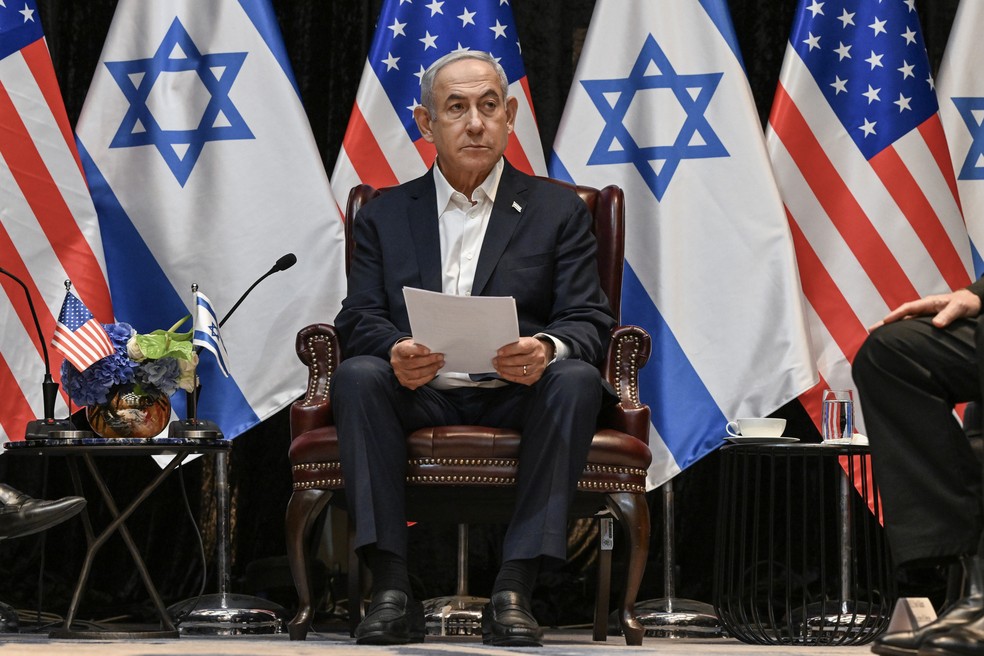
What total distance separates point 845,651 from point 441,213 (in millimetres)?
1452

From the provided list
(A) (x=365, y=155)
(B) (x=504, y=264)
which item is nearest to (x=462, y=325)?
(B) (x=504, y=264)

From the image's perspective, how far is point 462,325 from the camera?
2.66 m

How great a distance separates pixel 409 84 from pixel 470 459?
5.70ft

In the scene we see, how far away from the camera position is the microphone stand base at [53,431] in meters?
3.02

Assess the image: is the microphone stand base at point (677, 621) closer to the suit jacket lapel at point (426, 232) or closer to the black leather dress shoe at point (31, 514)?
the suit jacket lapel at point (426, 232)

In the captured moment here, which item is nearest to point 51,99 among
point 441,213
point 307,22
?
point 307,22

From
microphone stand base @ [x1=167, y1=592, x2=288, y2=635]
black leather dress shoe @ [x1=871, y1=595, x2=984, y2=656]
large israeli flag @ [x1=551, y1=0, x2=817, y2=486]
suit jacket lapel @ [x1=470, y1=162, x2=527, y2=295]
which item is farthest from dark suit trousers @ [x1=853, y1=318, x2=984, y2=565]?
microphone stand base @ [x1=167, y1=592, x2=288, y2=635]

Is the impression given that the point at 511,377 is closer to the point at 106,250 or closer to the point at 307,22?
the point at 106,250

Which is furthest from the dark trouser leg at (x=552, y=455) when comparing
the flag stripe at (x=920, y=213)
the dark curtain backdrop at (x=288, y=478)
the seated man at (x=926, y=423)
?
the flag stripe at (x=920, y=213)

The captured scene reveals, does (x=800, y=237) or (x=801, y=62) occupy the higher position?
(x=801, y=62)

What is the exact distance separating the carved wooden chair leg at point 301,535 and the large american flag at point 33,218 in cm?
129

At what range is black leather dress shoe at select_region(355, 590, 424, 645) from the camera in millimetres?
2506

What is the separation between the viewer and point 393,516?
2670mm

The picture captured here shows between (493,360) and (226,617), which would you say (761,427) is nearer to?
(493,360)
